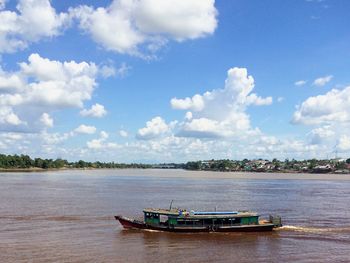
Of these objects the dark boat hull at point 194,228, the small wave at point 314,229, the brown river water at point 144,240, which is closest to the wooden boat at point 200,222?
the dark boat hull at point 194,228

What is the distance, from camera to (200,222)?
39.7 metres

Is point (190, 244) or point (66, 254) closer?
point (66, 254)

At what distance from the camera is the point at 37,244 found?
33.9 meters

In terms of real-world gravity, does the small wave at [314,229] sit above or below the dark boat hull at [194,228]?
below

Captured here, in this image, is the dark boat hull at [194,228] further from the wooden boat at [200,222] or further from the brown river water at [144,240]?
the brown river water at [144,240]

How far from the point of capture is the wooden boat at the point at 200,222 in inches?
1554

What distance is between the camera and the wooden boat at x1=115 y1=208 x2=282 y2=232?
3947 centimetres

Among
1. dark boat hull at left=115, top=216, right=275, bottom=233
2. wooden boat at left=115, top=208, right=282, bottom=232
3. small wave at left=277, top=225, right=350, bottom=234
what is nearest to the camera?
dark boat hull at left=115, top=216, right=275, bottom=233

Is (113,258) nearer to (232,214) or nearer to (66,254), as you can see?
(66,254)

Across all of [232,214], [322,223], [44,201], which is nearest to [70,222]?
[232,214]

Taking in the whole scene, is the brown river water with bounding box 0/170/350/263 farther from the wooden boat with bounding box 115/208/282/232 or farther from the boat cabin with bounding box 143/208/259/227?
the boat cabin with bounding box 143/208/259/227

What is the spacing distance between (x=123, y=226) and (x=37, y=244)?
9.52 meters

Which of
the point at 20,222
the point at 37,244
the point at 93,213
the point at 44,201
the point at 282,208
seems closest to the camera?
the point at 37,244

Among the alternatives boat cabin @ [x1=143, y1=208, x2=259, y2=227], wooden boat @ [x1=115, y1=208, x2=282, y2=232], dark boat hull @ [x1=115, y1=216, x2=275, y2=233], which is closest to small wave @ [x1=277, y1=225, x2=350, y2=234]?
wooden boat @ [x1=115, y1=208, x2=282, y2=232]
